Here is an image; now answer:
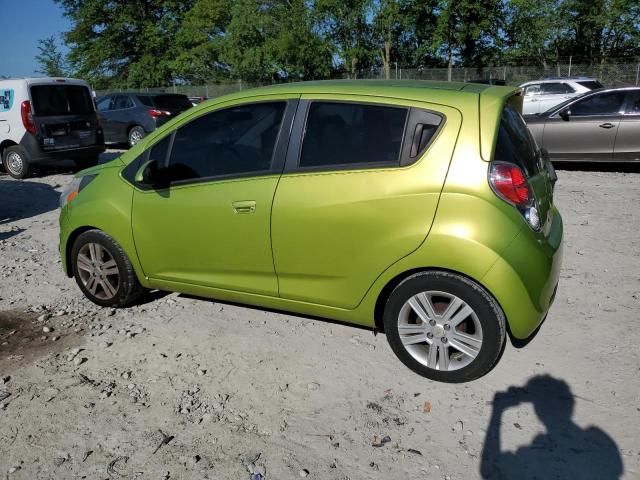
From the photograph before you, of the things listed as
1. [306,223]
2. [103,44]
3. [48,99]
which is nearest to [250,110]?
[306,223]

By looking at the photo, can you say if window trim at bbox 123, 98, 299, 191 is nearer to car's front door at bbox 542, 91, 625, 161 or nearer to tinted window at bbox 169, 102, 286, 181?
tinted window at bbox 169, 102, 286, 181

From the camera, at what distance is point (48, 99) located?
→ 9.98 metres

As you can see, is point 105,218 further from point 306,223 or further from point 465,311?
point 465,311

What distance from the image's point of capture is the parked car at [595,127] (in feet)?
28.7

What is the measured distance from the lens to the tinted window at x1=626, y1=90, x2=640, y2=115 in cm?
875

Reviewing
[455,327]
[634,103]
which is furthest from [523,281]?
[634,103]

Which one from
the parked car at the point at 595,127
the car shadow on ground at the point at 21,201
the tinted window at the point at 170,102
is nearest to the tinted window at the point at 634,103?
the parked car at the point at 595,127

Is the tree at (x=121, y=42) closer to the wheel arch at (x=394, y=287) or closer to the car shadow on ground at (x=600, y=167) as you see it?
the car shadow on ground at (x=600, y=167)

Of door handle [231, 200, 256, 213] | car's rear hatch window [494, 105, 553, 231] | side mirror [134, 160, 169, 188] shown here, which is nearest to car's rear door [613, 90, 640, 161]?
car's rear hatch window [494, 105, 553, 231]

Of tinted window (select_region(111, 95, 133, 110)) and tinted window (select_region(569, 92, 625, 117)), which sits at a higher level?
tinted window (select_region(111, 95, 133, 110))

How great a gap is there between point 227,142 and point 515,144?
182cm

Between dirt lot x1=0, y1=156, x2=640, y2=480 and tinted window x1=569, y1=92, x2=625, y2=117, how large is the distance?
18.6 feet

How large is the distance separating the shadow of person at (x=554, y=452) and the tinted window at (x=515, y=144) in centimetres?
132

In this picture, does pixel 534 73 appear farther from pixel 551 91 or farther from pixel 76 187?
pixel 76 187
